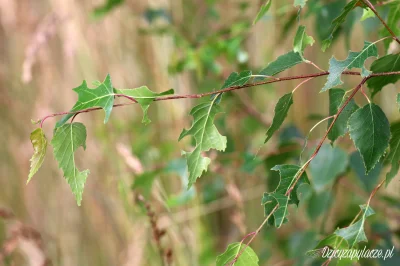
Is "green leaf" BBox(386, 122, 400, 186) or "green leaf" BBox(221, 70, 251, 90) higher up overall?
"green leaf" BBox(221, 70, 251, 90)

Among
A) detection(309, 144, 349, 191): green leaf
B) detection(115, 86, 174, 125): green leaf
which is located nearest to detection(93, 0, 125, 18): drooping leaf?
detection(309, 144, 349, 191): green leaf

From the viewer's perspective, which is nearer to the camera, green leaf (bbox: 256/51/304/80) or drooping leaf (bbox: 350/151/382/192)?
green leaf (bbox: 256/51/304/80)

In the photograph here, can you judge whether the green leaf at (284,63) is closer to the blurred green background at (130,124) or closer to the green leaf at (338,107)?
the green leaf at (338,107)

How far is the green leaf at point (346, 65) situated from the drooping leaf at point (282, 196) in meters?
0.07

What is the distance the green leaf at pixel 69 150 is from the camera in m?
0.36

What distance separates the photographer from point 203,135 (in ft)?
1.23

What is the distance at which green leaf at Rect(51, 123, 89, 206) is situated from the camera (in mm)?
364

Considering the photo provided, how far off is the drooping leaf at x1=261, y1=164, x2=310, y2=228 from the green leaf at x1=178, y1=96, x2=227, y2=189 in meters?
0.05

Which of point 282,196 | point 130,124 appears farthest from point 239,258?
point 130,124

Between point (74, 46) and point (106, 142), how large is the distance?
25 centimetres

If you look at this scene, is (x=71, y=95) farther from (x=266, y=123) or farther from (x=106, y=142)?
(x=266, y=123)

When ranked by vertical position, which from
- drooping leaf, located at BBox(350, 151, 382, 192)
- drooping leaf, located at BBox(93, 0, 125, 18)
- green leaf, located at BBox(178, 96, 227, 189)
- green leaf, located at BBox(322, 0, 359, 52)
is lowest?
drooping leaf, located at BBox(350, 151, 382, 192)

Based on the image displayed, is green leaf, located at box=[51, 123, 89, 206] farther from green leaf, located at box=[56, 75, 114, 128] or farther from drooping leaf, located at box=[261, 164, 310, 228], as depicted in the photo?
drooping leaf, located at box=[261, 164, 310, 228]

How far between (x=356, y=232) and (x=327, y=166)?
32cm
